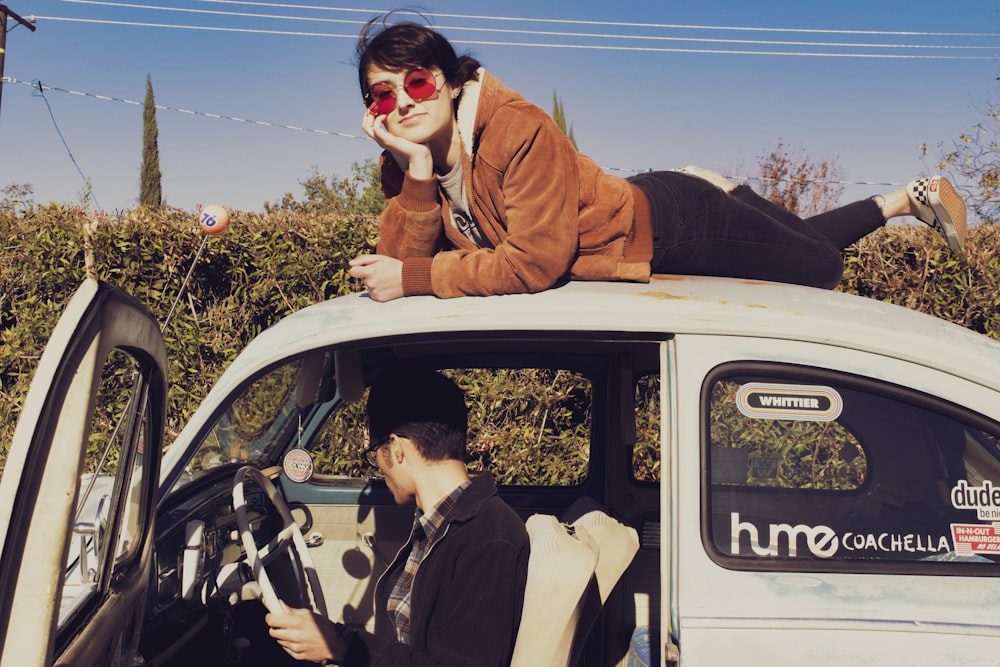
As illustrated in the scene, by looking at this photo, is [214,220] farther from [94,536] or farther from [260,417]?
[94,536]

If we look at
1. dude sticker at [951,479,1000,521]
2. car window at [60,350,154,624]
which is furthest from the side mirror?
dude sticker at [951,479,1000,521]

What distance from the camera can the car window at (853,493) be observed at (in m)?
1.98

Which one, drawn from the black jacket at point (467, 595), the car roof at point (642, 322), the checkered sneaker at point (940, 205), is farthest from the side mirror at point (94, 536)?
the checkered sneaker at point (940, 205)

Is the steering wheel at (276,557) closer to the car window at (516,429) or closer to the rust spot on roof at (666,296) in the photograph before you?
the car window at (516,429)

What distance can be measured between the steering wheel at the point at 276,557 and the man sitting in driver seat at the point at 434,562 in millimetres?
286

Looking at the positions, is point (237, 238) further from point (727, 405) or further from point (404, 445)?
point (727, 405)

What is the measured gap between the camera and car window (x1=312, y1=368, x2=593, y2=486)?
143 inches

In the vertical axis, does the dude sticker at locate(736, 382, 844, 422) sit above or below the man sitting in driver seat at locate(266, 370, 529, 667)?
above

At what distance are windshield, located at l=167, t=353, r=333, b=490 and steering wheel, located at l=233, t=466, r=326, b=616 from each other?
0.09 m

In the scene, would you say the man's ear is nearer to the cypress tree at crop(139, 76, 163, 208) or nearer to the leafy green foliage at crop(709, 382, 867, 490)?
the leafy green foliage at crop(709, 382, 867, 490)

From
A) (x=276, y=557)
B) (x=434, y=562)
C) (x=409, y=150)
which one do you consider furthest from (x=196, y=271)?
(x=434, y=562)

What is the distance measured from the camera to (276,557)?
305 centimetres

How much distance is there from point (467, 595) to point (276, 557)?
4.08 feet

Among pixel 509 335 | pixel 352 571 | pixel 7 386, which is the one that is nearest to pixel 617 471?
pixel 352 571
